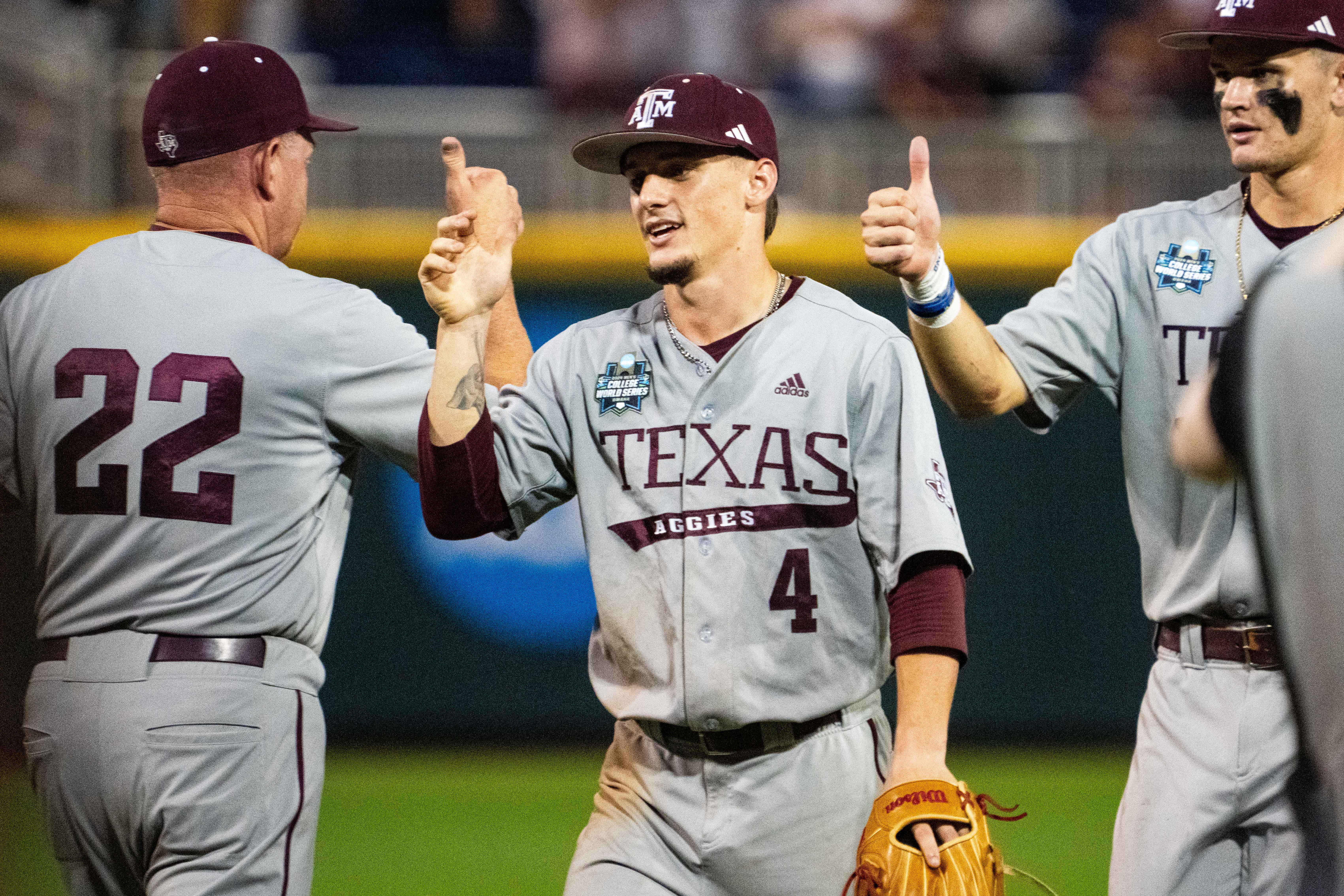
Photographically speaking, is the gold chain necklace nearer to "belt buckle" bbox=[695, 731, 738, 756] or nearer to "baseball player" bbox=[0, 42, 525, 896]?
"belt buckle" bbox=[695, 731, 738, 756]

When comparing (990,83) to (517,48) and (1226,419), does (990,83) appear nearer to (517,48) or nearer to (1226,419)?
(517,48)

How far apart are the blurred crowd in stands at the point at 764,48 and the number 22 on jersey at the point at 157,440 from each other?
245 inches

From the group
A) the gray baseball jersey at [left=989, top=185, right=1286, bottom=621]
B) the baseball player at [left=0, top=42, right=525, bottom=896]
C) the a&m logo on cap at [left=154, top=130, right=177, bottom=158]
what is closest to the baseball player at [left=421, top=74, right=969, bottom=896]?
the baseball player at [left=0, top=42, right=525, bottom=896]

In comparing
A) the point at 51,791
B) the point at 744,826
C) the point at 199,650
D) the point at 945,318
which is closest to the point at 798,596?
the point at 744,826

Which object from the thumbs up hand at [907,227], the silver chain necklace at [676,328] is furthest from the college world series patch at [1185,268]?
the silver chain necklace at [676,328]

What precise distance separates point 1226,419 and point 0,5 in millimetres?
7217

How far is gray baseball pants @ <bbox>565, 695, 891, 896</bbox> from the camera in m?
3.31

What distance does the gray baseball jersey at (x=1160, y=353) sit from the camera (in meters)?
3.58

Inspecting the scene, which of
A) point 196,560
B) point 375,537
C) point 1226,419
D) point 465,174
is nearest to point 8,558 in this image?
point 196,560

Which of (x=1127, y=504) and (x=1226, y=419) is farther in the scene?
(x=1127, y=504)

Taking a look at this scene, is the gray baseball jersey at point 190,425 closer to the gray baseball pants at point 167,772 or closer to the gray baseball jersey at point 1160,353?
the gray baseball pants at point 167,772

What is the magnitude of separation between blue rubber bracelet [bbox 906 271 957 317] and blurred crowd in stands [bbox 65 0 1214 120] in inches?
232

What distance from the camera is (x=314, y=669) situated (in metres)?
3.40

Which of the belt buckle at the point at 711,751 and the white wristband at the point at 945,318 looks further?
the white wristband at the point at 945,318
